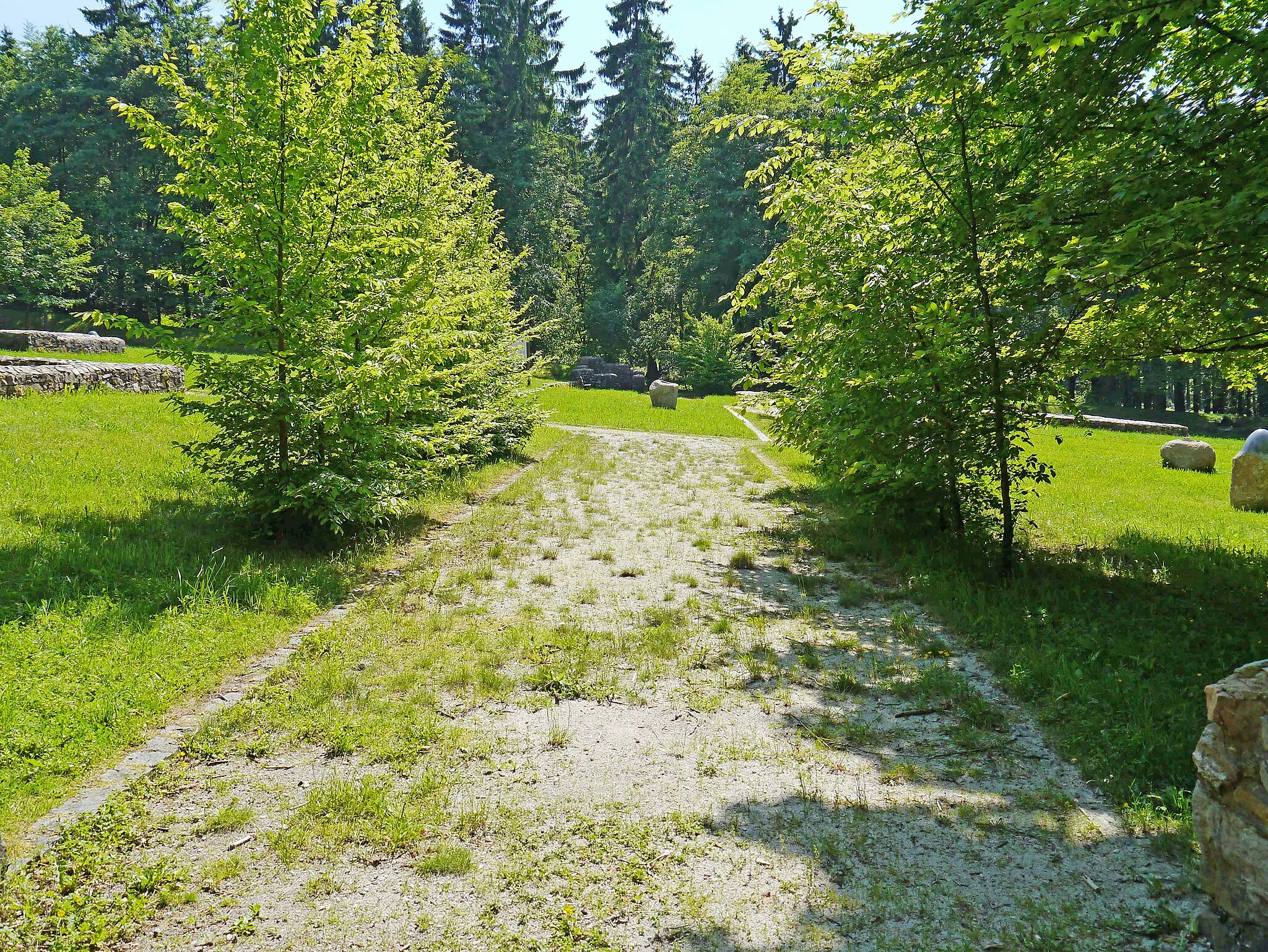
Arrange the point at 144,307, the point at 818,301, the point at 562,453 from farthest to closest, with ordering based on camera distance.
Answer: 1. the point at 144,307
2. the point at 562,453
3. the point at 818,301

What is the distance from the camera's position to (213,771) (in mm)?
3762

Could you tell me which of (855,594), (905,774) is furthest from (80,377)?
(905,774)

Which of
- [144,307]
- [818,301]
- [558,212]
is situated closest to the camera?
[818,301]

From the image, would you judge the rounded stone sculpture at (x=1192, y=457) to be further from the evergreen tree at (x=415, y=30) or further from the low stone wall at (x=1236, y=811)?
the evergreen tree at (x=415, y=30)

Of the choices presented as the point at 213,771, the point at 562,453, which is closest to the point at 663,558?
the point at 213,771

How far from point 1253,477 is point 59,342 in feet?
74.3

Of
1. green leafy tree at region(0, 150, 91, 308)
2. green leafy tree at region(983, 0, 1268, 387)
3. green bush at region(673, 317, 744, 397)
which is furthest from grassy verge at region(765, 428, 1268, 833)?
green leafy tree at region(0, 150, 91, 308)

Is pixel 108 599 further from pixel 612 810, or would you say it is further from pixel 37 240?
pixel 37 240

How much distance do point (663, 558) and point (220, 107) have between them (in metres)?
5.68

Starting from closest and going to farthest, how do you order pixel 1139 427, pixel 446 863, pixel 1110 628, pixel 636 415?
1. pixel 446 863
2. pixel 1110 628
3. pixel 636 415
4. pixel 1139 427

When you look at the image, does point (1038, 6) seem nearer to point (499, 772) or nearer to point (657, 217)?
point (499, 772)

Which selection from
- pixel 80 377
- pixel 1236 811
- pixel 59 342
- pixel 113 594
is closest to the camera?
pixel 1236 811

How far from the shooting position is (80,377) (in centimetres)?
1323

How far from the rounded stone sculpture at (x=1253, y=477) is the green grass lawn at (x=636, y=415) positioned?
1028cm
